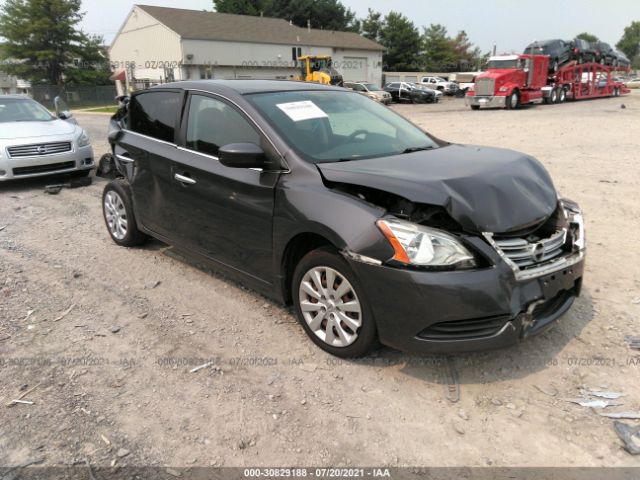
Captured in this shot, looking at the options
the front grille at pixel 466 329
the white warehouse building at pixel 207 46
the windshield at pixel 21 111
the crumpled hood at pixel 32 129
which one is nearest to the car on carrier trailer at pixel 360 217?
the front grille at pixel 466 329

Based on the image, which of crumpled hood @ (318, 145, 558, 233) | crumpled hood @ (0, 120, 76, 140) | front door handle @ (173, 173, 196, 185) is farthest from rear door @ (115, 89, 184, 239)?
crumpled hood @ (0, 120, 76, 140)

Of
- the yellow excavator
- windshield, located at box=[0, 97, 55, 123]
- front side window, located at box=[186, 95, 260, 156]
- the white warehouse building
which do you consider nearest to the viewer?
front side window, located at box=[186, 95, 260, 156]

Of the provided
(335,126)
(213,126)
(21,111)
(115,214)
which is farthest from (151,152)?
(21,111)

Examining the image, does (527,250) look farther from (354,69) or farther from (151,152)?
(354,69)

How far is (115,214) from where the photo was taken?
546 centimetres

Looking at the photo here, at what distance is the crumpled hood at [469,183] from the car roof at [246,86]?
1096 mm

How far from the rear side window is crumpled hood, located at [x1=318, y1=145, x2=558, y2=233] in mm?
1816

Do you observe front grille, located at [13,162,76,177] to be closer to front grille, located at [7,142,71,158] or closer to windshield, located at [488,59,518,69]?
front grille, located at [7,142,71,158]

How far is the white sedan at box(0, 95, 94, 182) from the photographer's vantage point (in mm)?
8086

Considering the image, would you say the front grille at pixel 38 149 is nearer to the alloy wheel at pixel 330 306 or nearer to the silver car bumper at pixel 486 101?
the alloy wheel at pixel 330 306

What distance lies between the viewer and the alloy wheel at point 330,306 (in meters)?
3.10

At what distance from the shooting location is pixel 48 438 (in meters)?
2.64

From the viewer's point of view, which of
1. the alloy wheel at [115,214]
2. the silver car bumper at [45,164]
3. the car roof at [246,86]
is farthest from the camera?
the silver car bumper at [45,164]

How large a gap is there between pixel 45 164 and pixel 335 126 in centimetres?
642
